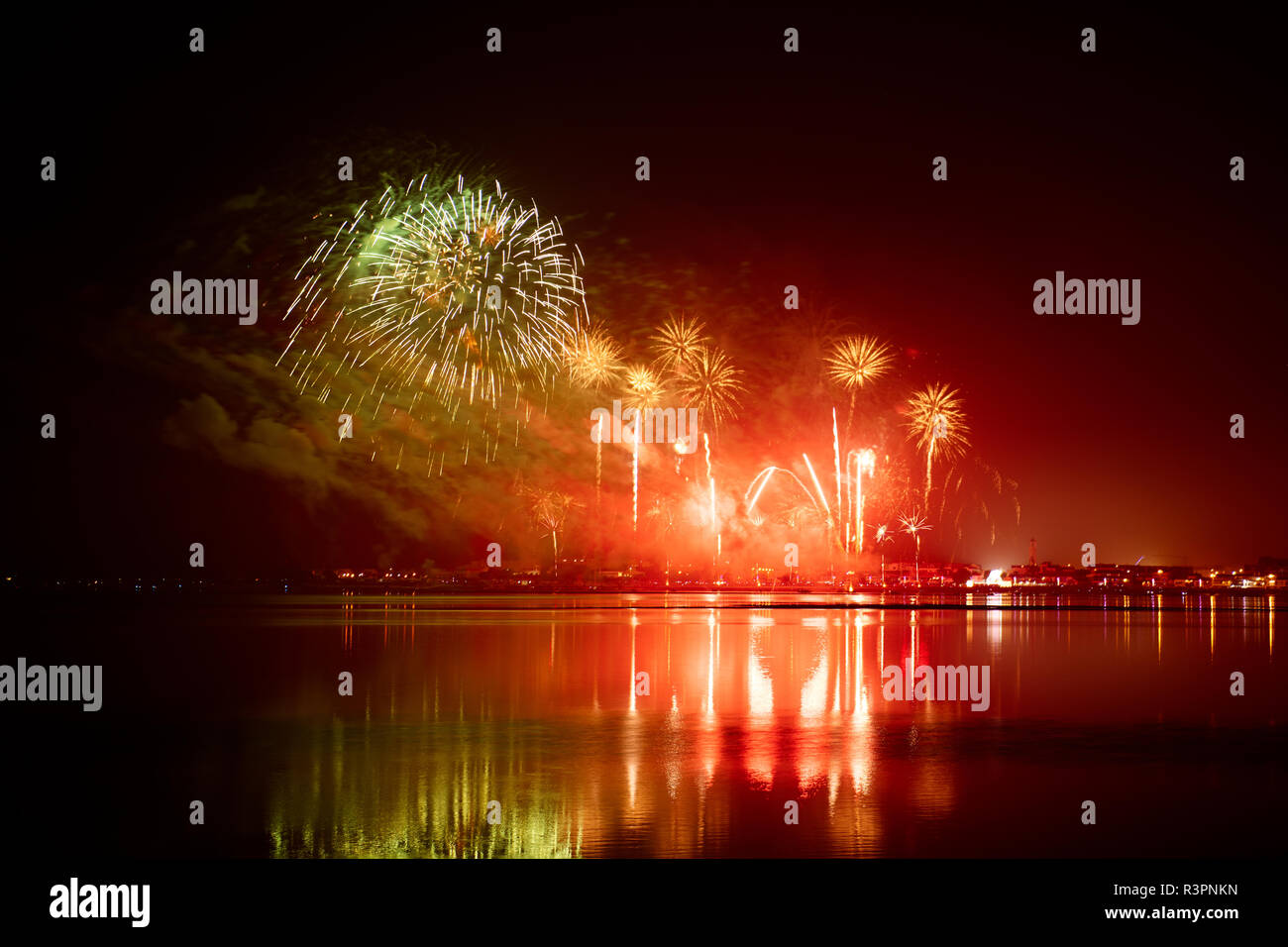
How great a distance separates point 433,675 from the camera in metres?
30.1

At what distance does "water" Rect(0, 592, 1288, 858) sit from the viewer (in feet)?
41.0

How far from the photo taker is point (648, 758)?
56.9 feet

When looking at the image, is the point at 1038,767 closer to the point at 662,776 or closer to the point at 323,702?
the point at 662,776

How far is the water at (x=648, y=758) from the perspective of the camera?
12500 mm

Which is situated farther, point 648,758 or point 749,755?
point 749,755

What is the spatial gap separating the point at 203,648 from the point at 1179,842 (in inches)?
1458

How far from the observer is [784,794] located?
47.8ft
